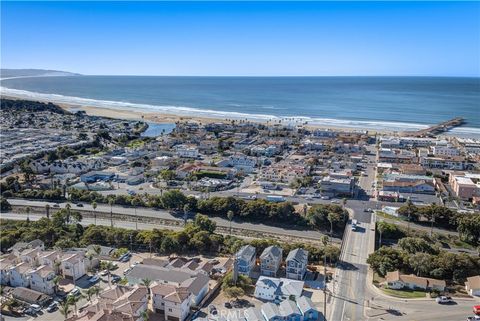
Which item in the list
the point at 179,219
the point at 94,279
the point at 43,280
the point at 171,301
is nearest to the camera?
the point at 171,301

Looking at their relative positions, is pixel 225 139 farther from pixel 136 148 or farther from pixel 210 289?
pixel 210 289

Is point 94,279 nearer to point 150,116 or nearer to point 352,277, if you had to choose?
point 352,277

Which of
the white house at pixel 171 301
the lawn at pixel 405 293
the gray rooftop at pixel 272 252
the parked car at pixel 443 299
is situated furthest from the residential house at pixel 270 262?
the parked car at pixel 443 299

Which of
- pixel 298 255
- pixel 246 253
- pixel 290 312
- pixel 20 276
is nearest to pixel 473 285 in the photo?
pixel 298 255

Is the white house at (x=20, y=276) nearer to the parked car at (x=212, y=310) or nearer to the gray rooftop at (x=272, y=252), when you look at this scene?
the parked car at (x=212, y=310)

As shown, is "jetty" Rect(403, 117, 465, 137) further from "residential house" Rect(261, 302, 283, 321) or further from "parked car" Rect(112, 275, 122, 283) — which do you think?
"parked car" Rect(112, 275, 122, 283)

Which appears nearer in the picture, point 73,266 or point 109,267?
point 73,266

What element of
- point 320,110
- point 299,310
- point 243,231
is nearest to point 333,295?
point 299,310
